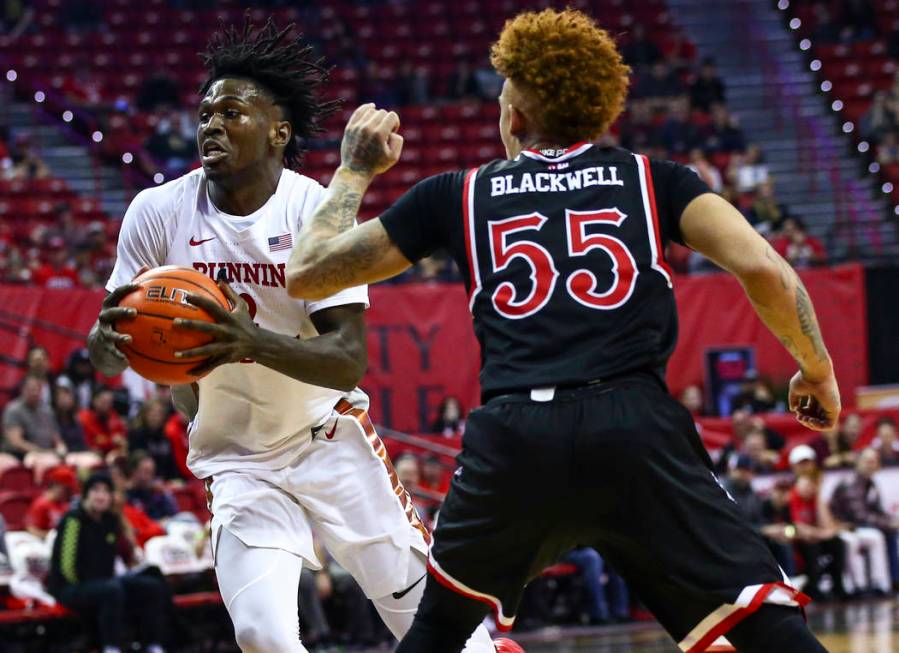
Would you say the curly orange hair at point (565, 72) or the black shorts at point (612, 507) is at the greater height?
the curly orange hair at point (565, 72)

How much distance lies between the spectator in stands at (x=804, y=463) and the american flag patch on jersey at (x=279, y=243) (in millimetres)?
9669

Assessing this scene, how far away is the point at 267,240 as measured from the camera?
4.81 metres

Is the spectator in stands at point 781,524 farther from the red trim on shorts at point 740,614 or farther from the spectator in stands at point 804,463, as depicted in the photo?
the red trim on shorts at point 740,614

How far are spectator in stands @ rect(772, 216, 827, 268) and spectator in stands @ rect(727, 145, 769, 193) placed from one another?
1033 mm

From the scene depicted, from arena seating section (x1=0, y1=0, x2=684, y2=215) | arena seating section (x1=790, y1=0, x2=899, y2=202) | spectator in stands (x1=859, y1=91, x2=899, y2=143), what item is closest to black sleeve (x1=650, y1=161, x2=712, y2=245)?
arena seating section (x1=0, y1=0, x2=684, y2=215)

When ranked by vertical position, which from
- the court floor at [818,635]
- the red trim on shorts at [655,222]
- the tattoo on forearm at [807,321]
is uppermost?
the red trim on shorts at [655,222]

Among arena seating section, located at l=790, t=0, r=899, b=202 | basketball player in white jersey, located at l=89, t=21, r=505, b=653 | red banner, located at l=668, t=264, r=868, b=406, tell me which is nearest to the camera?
basketball player in white jersey, located at l=89, t=21, r=505, b=653

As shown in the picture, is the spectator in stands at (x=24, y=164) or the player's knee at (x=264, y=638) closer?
the player's knee at (x=264, y=638)

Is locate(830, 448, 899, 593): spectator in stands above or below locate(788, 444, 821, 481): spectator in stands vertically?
below

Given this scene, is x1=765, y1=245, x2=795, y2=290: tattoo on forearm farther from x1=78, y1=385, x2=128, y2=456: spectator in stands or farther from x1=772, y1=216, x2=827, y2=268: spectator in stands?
x1=772, y1=216, x2=827, y2=268: spectator in stands

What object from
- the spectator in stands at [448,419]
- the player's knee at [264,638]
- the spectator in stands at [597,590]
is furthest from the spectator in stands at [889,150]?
the player's knee at [264,638]

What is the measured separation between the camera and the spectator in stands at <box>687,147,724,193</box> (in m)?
18.6

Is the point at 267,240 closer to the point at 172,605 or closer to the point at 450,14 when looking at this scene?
the point at 172,605

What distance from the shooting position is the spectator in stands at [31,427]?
40.4ft
